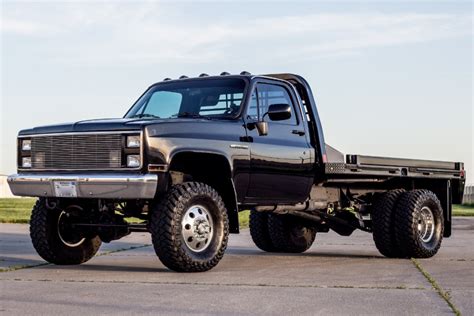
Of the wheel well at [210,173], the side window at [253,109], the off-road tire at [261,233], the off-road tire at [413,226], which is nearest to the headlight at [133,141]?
the wheel well at [210,173]

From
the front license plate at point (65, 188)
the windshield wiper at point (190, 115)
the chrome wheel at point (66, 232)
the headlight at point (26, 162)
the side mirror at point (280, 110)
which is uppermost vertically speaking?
the side mirror at point (280, 110)

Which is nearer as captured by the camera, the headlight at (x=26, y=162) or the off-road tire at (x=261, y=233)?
the headlight at (x=26, y=162)

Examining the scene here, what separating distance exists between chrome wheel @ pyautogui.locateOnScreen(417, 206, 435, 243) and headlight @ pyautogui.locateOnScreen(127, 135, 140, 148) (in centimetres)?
473

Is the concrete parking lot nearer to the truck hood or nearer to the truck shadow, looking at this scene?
the truck shadow

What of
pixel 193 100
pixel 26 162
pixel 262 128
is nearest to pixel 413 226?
pixel 262 128

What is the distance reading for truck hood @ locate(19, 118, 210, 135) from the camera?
918cm

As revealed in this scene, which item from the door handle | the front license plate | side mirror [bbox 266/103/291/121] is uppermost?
side mirror [bbox 266/103/291/121]

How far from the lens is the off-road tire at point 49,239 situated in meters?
10.2

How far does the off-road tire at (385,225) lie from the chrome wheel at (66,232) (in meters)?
3.99

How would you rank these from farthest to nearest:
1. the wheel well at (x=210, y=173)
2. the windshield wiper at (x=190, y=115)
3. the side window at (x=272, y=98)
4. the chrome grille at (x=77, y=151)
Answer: the side window at (x=272, y=98) < the windshield wiper at (x=190, y=115) < the wheel well at (x=210, y=173) < the chrome grille at (x=77, y=151)

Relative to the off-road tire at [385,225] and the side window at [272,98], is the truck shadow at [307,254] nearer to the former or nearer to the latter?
the off-road tire at [385,225]

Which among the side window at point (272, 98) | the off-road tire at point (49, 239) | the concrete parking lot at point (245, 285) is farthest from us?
the side window at point (272, 98)

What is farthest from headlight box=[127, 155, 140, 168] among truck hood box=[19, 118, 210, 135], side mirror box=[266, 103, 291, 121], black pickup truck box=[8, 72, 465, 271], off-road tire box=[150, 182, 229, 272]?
side mirror box=[266, 103, 291, 121]

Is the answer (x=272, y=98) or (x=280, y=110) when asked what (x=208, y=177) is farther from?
(x=272, y=98)
